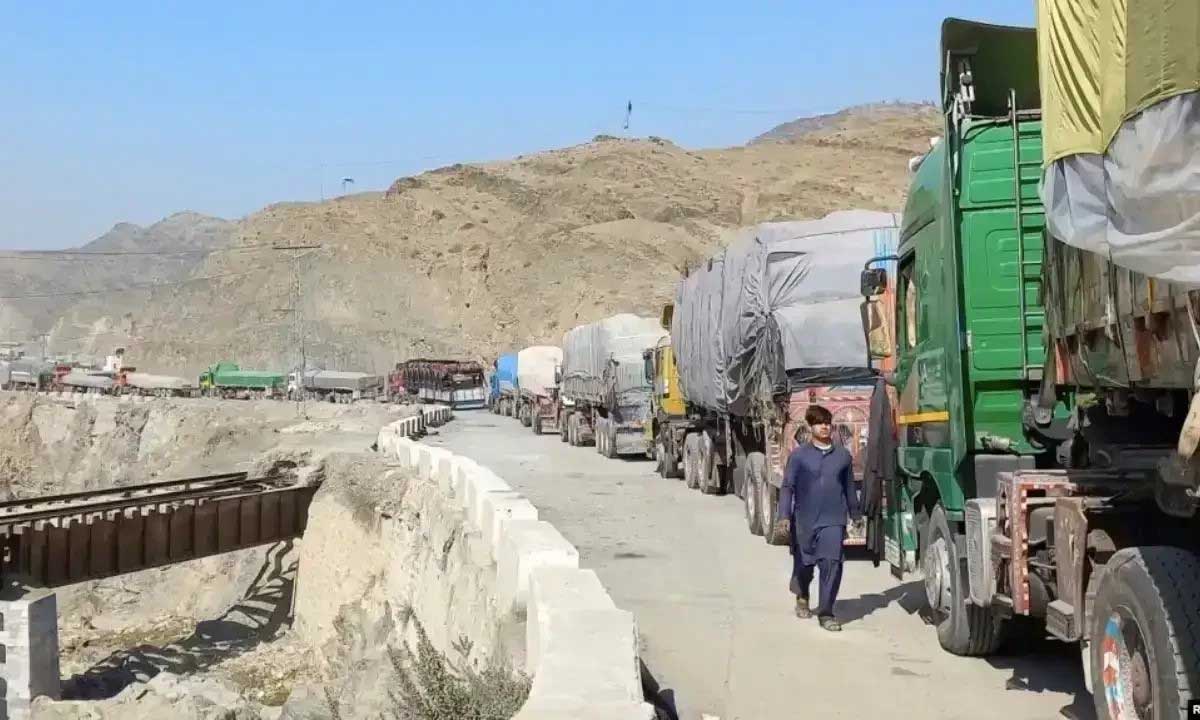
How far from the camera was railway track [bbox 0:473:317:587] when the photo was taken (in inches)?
807

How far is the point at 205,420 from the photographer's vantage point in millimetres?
53469

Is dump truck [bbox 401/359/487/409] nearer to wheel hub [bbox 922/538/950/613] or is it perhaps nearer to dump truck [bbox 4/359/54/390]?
dump truck [bbox 4/359/54/390]

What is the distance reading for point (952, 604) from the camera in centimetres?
737

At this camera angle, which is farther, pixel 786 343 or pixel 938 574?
pixel 786 343

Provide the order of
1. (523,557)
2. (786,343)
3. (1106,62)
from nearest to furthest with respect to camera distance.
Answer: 1. (1106,62)
2. (523,557)
3. (786,343)

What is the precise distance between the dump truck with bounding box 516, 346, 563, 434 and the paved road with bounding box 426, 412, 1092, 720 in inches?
1106

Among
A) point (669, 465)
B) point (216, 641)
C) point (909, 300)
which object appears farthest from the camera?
point (216, 641)

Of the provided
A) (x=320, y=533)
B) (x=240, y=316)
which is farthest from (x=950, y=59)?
(x=240, y=316)

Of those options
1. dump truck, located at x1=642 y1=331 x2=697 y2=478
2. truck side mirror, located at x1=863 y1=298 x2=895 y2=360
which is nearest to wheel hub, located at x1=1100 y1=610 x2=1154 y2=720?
truck side mirror, located at x1=863 y1=298 x2=895 y2=360

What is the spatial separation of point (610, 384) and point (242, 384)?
173ft

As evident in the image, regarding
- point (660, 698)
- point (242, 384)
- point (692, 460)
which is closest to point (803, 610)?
point (660, 698)

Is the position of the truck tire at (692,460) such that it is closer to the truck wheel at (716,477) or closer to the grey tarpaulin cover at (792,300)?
the truck wheel at (716,477)

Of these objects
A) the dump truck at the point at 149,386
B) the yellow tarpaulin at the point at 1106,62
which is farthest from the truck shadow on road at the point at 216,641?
the dump truck at the point at 149,386

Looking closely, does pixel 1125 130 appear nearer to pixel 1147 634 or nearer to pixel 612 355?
pixel 1147 634
